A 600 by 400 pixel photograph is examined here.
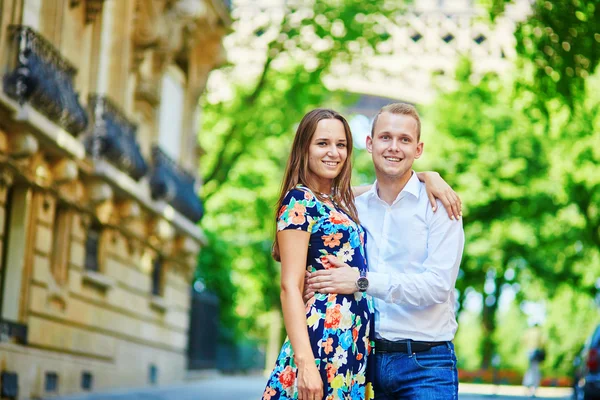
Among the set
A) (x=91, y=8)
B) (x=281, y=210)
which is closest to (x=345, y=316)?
(x=281, y=210)

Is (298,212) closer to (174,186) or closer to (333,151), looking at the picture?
(333,151)

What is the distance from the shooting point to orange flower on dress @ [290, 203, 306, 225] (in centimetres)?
434

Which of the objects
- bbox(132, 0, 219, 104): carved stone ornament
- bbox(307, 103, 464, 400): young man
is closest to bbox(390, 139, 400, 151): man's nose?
bbox(307, 103, 464, 400): young man

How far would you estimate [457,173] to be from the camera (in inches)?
1377

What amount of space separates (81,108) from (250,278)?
30641 millimetres

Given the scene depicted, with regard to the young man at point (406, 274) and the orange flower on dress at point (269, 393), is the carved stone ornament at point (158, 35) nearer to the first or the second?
the young man at point (406, 274)

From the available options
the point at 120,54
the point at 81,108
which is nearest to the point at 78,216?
the point at 81,108

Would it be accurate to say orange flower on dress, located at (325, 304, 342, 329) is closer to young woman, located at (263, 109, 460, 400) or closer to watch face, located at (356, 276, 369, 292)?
young woman, located at (263, 109, 460, 400)

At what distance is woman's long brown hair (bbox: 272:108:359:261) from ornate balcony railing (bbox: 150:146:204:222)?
682 inches

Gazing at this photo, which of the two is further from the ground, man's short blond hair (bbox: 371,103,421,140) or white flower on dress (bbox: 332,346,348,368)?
man's short blond hair (bbox: 371,103,421,140)

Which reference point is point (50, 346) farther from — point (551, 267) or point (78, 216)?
point (551, 267)

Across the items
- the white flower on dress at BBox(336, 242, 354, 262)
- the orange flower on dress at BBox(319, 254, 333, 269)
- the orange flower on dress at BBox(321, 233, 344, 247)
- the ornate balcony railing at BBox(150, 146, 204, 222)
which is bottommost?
the orange flower on dress at BBox(319, 254, 333, 269)

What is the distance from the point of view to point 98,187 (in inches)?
699

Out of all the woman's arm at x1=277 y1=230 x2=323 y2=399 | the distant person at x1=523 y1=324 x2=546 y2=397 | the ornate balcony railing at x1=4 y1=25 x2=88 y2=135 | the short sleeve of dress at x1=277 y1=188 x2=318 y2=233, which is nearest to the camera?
the woman's arm at x1=277 y1=230 x2=323 y2=399
